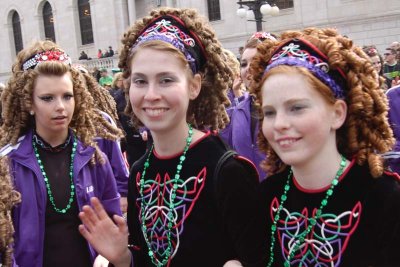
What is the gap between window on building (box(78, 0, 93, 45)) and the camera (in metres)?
35.3

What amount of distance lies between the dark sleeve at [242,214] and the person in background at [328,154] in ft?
0.19

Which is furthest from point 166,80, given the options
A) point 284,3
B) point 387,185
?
point 284,3

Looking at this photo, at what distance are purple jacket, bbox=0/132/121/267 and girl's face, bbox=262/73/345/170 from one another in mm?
1615

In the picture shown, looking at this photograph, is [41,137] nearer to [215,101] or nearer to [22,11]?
[215,101]

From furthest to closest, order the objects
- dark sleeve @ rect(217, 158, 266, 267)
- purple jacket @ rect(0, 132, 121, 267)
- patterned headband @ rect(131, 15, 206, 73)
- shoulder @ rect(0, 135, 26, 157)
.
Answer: shoulder @ rect(0, 135, 26, 157)
purple jacket @ rect(0, 132, 121, 267)
patterned headband @ rect(131, 15, 206, 73)
dark sleeve @ rect(217, 158, 266, 267)

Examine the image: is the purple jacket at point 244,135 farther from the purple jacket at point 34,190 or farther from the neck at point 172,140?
the neck at point 172,140

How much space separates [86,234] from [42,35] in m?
38.4

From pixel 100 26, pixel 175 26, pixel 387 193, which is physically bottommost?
pixel 387 193

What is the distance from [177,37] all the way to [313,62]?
2.41 feet

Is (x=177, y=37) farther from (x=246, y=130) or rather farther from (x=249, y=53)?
(x=249, y=53)

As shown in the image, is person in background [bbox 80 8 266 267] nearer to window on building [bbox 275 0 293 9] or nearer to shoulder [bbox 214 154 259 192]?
shoulder [bbox 214 154 259 192]

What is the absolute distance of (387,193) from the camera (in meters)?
2.00

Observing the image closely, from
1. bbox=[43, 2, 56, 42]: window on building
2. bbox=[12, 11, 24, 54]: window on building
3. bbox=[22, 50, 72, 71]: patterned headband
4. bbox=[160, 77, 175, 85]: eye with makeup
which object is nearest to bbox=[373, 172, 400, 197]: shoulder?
bbox=[160, 77, 175, 85]: eye with makeup

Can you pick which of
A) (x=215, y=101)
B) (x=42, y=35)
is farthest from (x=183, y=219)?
(x=42, y=35)
